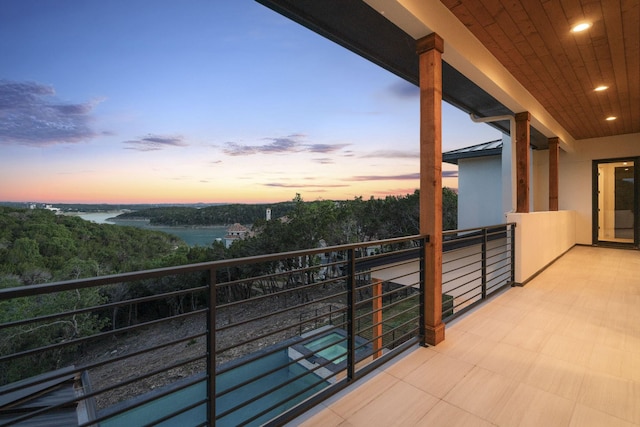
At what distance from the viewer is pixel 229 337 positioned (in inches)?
634

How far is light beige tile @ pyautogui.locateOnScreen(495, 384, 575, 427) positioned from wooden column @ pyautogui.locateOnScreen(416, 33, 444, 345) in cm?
71

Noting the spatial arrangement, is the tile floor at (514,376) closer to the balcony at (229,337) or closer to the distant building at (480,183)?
the balcony at (229,337)

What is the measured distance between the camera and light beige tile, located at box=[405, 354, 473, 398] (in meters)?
1.96

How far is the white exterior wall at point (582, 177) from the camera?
24.4 feet

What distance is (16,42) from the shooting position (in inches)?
588

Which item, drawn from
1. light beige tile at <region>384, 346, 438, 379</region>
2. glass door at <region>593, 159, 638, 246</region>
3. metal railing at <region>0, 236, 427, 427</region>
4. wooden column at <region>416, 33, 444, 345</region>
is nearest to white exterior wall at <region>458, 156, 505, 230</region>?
glass door at <region>593, 159, 638, 246</region>

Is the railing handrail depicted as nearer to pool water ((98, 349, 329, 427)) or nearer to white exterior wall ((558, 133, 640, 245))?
pool water ((98, 349, 329, 427))

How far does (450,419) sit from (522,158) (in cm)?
405

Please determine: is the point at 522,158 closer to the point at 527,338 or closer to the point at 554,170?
the point at 554,170

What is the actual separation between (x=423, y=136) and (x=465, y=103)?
221cm

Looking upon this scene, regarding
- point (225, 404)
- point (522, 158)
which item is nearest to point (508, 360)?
point (522, 158)

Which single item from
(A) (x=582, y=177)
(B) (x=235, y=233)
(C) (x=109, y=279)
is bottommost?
(B) (x=235, y=233)

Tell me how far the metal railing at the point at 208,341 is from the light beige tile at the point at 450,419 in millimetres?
466

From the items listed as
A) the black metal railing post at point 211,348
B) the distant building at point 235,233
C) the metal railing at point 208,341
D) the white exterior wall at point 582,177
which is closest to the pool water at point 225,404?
the metal railing at point 208,341
